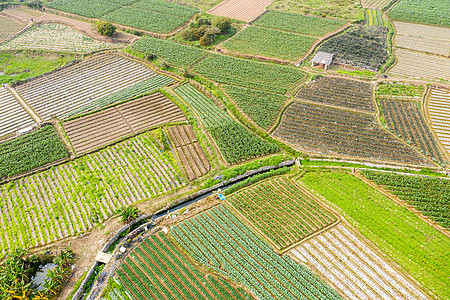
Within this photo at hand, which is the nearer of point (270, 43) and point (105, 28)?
point (270, 43)

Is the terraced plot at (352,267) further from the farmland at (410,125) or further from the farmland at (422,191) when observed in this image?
the farmland at (410,125)

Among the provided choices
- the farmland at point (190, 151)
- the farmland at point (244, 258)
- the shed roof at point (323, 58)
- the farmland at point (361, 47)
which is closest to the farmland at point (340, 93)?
the shed roof at point (323, 58)

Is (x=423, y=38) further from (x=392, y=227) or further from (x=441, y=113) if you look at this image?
(x=392, y=227)

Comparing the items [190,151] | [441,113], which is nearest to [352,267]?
[190,151]

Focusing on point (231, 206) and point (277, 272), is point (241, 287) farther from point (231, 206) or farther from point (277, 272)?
point (231, 206)

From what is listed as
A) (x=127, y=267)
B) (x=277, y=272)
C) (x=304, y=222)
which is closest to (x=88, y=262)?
(x=127, y=267)

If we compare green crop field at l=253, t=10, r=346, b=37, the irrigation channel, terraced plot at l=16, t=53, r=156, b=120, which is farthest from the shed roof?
terraced plot at l=16, t=53, r=156, b=120
